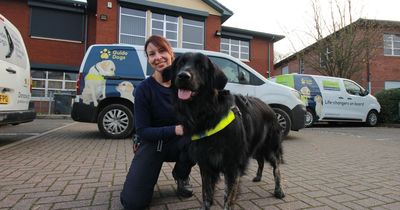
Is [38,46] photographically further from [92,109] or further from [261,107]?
[261,107]

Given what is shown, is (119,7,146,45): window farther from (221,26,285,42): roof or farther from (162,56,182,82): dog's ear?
(162,56,182,82): dog's ear

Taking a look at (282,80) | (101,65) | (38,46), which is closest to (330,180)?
(101,65)

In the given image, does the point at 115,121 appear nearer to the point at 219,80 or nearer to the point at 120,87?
the point at 120,87

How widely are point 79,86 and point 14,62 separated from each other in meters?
1.39

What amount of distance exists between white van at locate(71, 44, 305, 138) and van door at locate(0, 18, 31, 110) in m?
1.07

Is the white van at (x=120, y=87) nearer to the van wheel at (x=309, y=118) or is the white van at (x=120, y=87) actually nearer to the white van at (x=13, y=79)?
the white van at (x=13, y=79)

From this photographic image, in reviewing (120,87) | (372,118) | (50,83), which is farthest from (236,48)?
(120,87)

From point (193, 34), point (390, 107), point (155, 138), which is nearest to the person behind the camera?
point (155, 138)

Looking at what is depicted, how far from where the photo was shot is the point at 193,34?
20125 mm

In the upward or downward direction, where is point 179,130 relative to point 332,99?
downward

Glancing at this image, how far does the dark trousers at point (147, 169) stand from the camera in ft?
8.95

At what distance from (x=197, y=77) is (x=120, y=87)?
5.09 m

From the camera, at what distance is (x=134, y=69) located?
7.18 metres

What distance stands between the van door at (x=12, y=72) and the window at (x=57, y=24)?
14.0m
